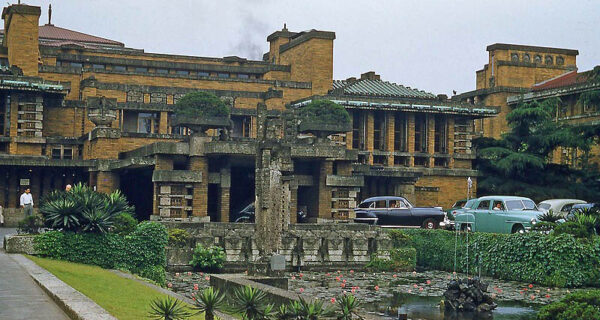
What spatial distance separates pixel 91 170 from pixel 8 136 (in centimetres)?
574

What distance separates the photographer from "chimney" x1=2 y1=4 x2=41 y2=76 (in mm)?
48062

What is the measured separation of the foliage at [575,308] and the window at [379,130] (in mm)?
33519

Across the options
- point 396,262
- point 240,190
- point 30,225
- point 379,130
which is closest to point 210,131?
point 240,190

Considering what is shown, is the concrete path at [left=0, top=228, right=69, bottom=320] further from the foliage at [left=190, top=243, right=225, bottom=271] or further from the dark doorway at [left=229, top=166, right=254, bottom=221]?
the dark doorway at [left=229, top=166, right=254, bottom=221]

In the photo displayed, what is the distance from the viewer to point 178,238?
29.0 metres

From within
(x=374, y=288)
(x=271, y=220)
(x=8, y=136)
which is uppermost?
(x=8, y=136)

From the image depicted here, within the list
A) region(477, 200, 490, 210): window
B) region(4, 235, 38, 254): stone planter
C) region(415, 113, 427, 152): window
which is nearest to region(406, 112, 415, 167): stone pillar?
region(415, 113, 427, 152): window

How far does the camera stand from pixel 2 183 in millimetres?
41719

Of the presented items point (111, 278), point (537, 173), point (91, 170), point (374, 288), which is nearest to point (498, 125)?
point (537, 173)

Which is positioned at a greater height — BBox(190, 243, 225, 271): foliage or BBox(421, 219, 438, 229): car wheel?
BBox(421, 219, 438, 229): car wheel

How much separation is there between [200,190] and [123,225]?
9793 millimetres

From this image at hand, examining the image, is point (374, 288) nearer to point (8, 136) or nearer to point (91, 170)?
point (91, 170)

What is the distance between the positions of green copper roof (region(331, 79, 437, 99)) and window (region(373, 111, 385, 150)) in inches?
46.0

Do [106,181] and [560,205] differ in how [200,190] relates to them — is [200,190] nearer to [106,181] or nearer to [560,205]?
[106,181]
